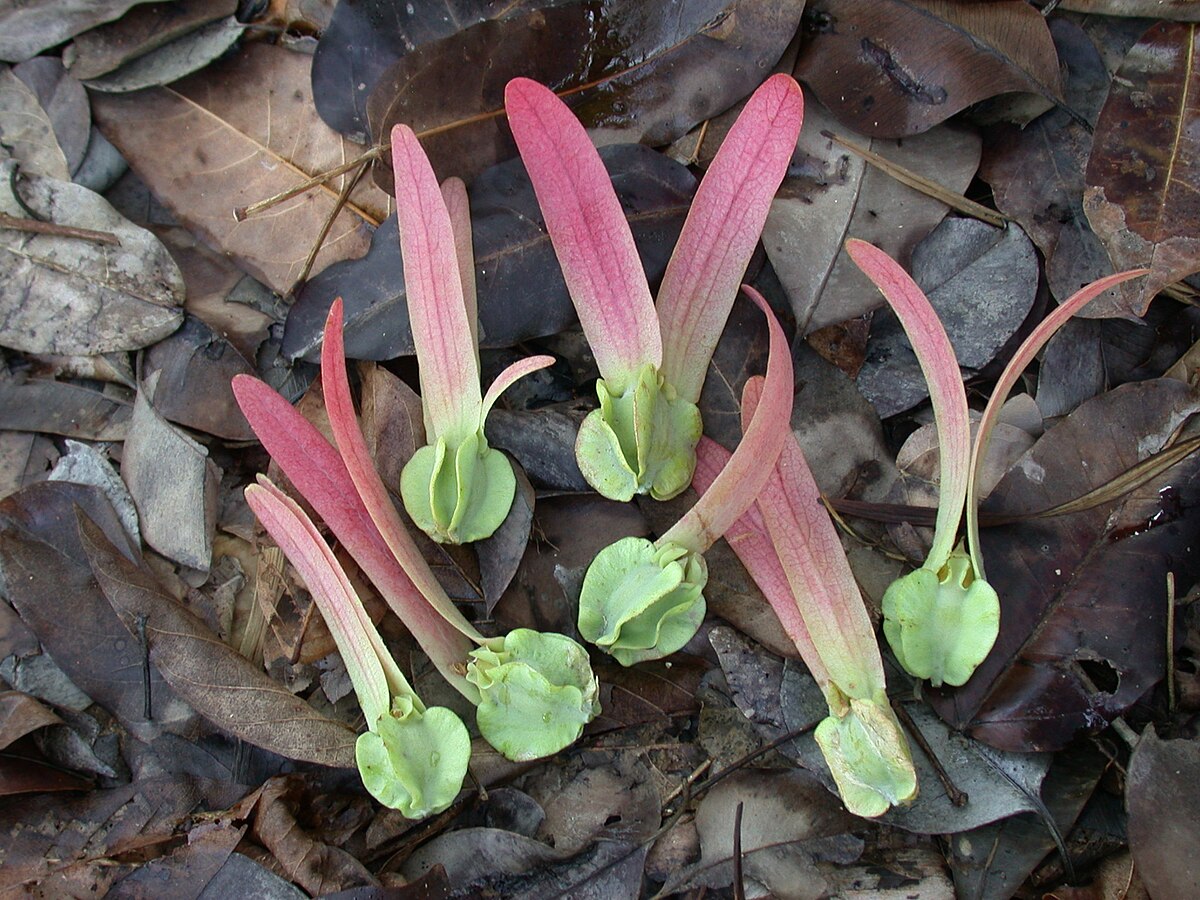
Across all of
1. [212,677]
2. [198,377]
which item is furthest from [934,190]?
[212,677]

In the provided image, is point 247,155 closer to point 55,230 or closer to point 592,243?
point 55,230

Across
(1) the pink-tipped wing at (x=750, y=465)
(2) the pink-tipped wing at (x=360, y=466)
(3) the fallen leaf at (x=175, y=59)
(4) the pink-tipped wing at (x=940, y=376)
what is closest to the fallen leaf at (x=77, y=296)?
(3) the fallen leaf at (x=175, y=59)

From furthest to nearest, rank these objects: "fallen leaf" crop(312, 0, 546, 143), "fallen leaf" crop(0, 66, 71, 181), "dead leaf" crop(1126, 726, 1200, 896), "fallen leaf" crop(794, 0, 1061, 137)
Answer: "fallen leaf" crop(0, 66, 71, 181), "fallen leaf" crop(312, 0, 546, 143), "fallen leaf" crop(794, 0, 1061, 137), "dead leaf" crop(1126, 726, 1200, 896)

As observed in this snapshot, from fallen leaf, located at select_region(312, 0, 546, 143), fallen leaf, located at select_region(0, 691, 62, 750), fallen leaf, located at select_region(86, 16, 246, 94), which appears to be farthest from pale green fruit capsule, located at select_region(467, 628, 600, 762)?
fallen leaf, located at select_region(86, 16, 246, 94)

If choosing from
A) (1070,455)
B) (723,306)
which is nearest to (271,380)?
(723,306)

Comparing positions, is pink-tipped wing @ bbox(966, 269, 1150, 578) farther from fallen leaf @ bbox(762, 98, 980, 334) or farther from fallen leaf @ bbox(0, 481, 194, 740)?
fallen leaf @ bbox(0, 481, 194, 740)

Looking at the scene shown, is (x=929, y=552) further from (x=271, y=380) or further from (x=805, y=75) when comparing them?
(x=271, y=380)

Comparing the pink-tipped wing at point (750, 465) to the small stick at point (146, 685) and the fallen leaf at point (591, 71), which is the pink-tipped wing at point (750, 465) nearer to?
the fallen leaf at point (591, 71)
